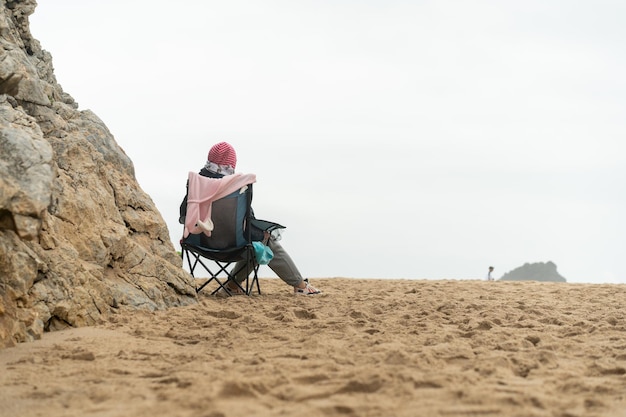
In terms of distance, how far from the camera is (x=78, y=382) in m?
3.51

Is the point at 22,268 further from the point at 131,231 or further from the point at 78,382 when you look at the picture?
the point at 131,231

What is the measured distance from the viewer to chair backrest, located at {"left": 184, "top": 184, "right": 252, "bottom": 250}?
7156 mm

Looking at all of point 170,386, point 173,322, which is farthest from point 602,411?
point 173,322

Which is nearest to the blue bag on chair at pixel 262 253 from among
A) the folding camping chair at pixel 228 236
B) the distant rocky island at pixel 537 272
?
the folding camping chair at pixel 228 236

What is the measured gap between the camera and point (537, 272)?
67188mm

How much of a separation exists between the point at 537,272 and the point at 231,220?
64747mm

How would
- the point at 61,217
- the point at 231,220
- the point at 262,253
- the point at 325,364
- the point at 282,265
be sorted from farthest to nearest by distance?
the point at 282,265 → the point at 262,253 → the point at 231,220 → the point at 61,217 → the point at 325,364

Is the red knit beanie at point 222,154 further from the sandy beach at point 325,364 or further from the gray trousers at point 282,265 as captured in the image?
the sandy beach at point 325,364

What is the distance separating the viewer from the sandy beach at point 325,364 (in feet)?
9.85

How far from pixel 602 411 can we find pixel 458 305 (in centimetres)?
368

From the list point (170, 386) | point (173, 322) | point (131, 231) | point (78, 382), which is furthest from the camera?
point (131, 231)

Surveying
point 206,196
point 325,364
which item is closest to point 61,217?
point 206,196

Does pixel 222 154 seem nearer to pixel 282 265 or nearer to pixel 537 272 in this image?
pixel 282 265

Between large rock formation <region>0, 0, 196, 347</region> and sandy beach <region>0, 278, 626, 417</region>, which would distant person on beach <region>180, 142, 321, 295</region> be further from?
sandy beach <region>0, 278, 626, 417</region>
